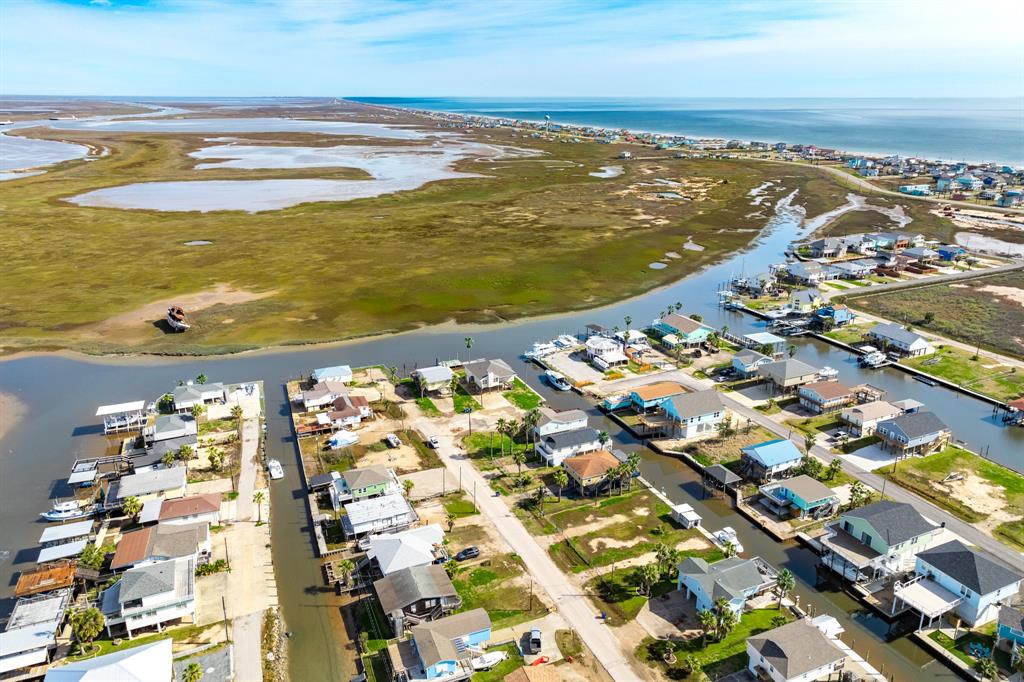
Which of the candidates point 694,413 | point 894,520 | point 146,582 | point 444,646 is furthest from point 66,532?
point 894,520

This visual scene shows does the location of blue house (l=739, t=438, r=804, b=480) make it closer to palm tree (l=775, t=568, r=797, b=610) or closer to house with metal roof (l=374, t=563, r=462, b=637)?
palm tree (l=775, t=568, r=797, b=610)

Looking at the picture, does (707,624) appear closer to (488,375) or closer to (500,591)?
(500,591)

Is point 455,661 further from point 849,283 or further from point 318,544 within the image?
point 849,283

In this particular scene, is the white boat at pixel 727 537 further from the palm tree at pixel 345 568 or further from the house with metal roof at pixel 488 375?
the house with metal roof at pixel 488 375

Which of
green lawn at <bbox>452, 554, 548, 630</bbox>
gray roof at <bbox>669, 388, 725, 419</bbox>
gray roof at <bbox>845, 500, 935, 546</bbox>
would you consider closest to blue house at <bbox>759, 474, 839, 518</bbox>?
gray roof at <bbox>845, 500, 935, 546</bbox>

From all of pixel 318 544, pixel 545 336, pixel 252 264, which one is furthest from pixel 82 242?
pixel 318 544
